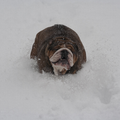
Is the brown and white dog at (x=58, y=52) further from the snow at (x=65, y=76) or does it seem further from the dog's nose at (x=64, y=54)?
the snow at (x=65, y=76)

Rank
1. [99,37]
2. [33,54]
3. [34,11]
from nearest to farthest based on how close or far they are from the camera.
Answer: [33,54]
[99,37]
[34,11]

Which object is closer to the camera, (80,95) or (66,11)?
(80,95)

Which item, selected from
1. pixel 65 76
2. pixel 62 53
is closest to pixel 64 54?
pixel 62 53

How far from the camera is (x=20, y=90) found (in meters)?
3.73

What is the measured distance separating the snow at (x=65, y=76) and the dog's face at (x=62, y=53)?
480mm

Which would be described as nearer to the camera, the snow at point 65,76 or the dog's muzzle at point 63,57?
the snow at point 65,76

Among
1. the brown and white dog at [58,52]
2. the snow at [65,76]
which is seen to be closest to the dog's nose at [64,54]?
the brown and white dog at [58,52]

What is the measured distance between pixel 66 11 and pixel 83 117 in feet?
15.2

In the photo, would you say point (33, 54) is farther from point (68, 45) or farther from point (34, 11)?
point (34, 11)

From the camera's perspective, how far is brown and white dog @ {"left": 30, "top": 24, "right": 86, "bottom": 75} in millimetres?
3711

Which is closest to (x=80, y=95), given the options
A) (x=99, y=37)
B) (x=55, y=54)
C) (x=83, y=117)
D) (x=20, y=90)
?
(x=83, y=117)

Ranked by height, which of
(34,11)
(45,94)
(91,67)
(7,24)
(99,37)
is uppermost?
(34,11)

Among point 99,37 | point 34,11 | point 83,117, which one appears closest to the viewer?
point 83,117

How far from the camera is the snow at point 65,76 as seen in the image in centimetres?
326
